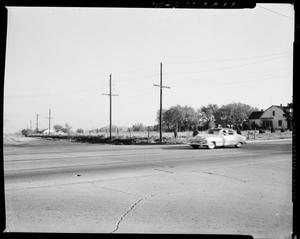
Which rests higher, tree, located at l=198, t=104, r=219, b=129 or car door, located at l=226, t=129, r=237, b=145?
tree, located at l=198, t=104, r=219, b=129

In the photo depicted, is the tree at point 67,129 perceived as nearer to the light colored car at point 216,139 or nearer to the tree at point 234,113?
the tree at point 234,113

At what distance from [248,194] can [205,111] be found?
445 ft

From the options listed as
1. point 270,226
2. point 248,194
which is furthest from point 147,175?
point 270,226

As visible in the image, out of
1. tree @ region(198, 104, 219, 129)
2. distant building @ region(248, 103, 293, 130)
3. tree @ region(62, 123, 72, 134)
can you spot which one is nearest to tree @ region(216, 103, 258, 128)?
tree @ region(198, 104, 219, 129)

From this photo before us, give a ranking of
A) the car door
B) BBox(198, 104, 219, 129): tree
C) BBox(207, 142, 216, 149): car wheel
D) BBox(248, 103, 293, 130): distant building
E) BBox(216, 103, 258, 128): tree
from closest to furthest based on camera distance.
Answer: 1. BBox(207, 142, 216, 149): car wheel
2. the car door
3. BBox(248, 103, 293, 130): distant building
4. BBox(216, 103, 258, 128): tree
5. BBox(198, 104, 219, 129): tree

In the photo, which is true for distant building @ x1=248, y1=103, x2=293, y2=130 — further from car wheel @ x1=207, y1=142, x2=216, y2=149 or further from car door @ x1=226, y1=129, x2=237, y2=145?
car wheel @ x1=207, y1=142, x2=216, y2=149

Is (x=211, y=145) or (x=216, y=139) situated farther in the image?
(x=216, y=139)

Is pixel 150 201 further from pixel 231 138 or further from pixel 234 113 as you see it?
pixel 234 113

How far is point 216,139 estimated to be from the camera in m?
21.8

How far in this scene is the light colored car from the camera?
69.6 ft

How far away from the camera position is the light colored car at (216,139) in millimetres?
21228

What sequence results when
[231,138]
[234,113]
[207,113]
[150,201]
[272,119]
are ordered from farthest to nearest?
1. [207,113]
2. [234,113]
3. [272,119]
4. [231,138]
5. [150,201]

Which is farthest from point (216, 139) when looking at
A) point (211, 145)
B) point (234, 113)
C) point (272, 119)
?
point (234, 113)

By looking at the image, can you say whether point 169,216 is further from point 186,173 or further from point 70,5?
point 186,173
